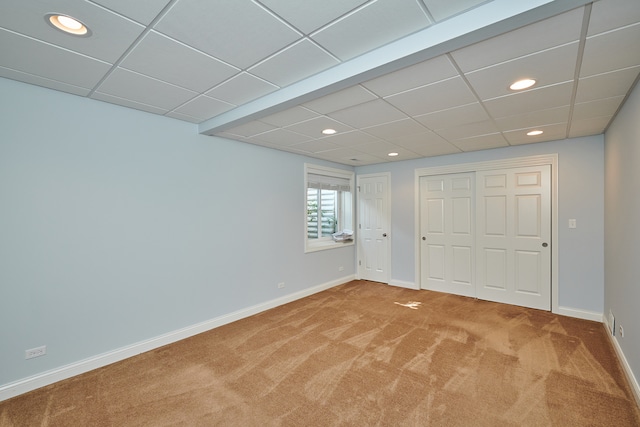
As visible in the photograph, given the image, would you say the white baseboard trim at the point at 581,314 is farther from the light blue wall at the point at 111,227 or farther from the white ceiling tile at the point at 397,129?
the light blue wall at the point at 111,227

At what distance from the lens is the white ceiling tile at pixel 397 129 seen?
309 cm

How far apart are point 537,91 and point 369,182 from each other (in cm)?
342

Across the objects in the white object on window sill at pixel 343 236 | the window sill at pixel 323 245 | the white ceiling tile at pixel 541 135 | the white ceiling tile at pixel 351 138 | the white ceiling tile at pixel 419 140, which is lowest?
the window sill at pixel 323 245

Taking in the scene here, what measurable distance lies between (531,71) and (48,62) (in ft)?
10.9

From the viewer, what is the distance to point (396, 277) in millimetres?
5273

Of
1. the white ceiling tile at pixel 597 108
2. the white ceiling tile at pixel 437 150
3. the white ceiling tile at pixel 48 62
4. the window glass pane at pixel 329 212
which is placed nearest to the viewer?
the white ceiling tile at pixel 48 62

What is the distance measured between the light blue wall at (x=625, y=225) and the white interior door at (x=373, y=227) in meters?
2.93

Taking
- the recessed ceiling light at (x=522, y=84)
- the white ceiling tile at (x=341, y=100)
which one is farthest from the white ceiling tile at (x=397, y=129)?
the recessed ceiling light at (x=522, y=84)

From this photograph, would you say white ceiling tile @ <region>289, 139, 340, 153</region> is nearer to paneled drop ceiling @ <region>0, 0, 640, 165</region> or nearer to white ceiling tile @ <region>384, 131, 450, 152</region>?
paneled drop ceiling @ <region>0, 0, 640, 165</region>

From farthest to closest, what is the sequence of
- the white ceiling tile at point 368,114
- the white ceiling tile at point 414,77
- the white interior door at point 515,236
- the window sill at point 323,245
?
the window sill at point 323,245, the white interior door at point 515,236, the white ceiling tile at point 368,114, the white ceiling tile at point 414,77

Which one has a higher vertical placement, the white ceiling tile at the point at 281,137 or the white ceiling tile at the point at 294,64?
the white ceiling tile at the point at 294,64

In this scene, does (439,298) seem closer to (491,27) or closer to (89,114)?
(491,27)

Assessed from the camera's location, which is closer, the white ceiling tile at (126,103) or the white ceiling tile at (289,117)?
the white ceiling tile at (126,103)

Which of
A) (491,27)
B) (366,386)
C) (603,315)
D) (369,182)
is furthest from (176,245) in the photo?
(603,315)
